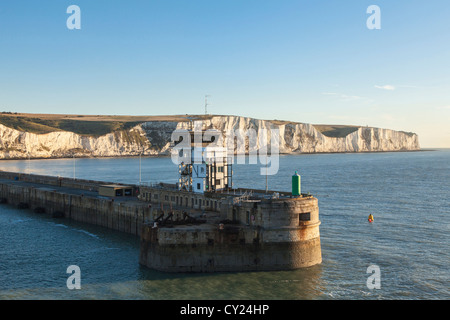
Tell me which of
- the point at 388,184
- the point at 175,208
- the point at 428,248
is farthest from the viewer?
the point at 388,184

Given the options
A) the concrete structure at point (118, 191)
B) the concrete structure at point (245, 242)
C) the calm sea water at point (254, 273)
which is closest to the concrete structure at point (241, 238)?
the concrete structure at point (245, 242)

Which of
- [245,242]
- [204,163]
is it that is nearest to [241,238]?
[245,242]

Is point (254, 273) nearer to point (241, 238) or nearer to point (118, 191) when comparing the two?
point (241, 238)

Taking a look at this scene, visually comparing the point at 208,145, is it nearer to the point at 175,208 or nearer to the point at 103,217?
the point at 175,208

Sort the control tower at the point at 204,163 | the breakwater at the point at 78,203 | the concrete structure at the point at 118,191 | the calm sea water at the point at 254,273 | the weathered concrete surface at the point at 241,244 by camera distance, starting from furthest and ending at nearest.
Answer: the concrete structure at the point at 118,191, the breakwater at the point at 78,203, the control tower at the point at 204,163, the weathered concrete surface at the point at 241,244, the calm sea water at the point at 254,273

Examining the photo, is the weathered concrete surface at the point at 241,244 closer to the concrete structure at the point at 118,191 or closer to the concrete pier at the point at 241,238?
the concrete pier at the point at 241,238

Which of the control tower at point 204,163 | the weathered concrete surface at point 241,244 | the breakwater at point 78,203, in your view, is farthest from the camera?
the breakwater at point 78,203

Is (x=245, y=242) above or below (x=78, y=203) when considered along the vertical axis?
below

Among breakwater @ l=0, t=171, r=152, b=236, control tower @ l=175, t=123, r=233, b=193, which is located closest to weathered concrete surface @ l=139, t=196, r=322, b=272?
control tower @ l=175, t=123, r=233, b=193

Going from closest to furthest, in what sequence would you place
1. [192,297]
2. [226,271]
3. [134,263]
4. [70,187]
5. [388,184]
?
[192,297]
[226,271]
[134,263]
[70,187]
[388,184]

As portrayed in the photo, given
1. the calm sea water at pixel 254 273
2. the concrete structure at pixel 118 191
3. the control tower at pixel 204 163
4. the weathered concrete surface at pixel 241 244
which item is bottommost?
the calm sea water at pixel 254 273
